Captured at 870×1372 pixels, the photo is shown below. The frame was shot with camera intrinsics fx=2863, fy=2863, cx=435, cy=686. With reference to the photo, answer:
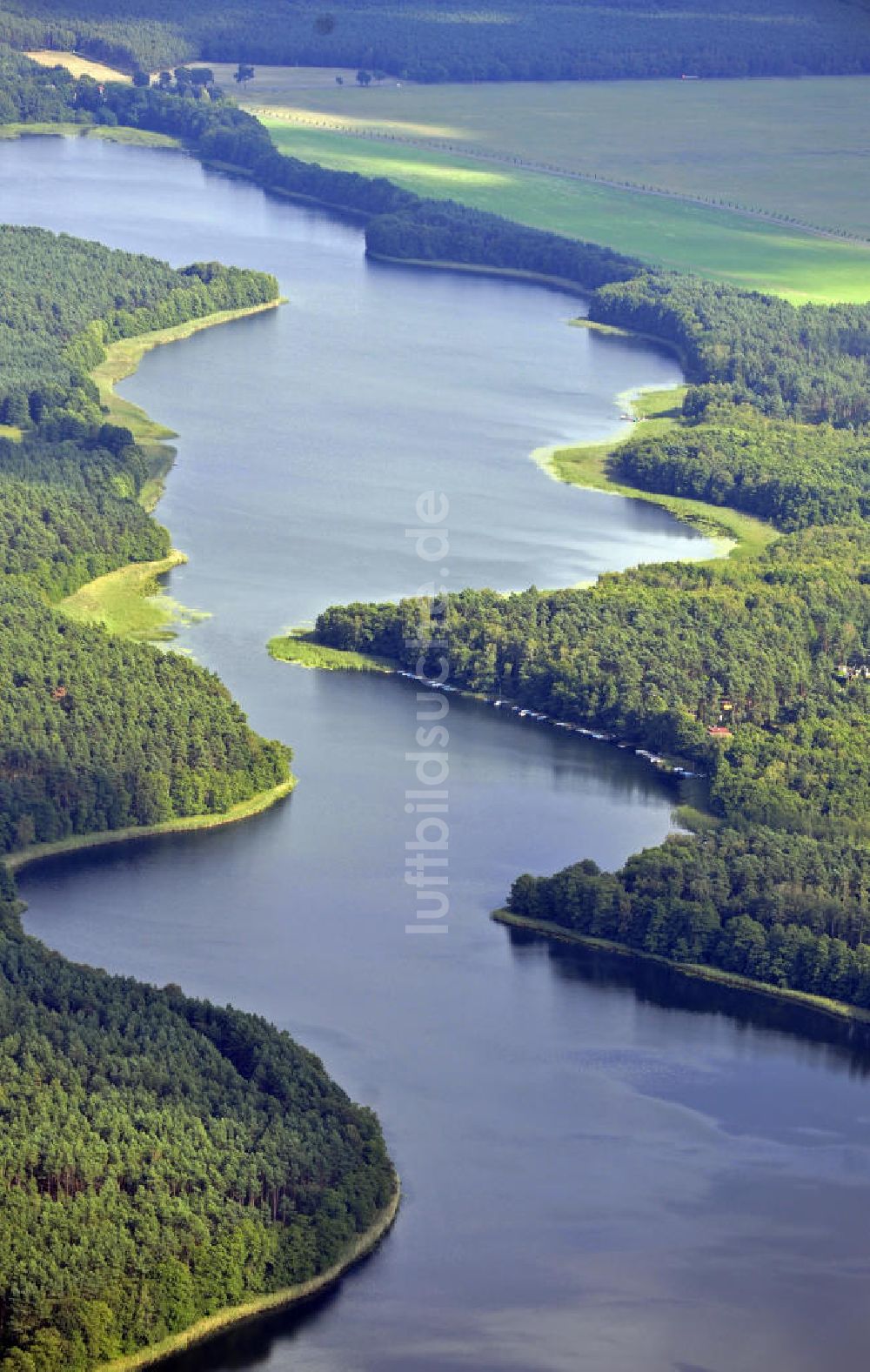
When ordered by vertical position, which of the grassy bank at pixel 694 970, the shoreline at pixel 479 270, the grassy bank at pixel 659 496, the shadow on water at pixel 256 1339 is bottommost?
the shadow on water at pixel 256 1339

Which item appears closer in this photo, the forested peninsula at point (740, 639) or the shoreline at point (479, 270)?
the forested peninsula at point (740, 639)

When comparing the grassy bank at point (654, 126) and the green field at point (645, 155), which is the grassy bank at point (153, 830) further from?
the grassy bank at point (654, 126)

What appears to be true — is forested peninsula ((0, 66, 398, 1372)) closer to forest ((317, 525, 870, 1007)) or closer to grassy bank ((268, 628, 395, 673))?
grassy bank ((268, 628, 395, 673))

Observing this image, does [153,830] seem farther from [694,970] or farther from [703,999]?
[703,999]

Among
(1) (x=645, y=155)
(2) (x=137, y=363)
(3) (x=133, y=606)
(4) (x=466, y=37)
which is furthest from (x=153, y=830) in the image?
(4) (x=466, y=37)

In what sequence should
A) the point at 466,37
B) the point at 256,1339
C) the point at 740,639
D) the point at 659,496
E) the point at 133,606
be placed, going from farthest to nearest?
the point at 466,37 < the point at 659,496 < the point at 133,606 < the point at 740,639 < the point at 256,1339

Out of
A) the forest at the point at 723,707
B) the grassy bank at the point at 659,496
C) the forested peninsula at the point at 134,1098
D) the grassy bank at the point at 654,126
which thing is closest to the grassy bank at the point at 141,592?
the forested peninsula at the point at 134,1098
